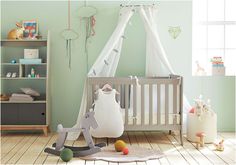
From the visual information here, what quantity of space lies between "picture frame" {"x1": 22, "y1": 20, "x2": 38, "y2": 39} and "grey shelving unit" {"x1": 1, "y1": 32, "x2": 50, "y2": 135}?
0.11 metres

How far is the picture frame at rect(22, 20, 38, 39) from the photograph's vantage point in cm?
506

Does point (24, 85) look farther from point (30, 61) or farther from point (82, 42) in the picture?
point (82, 42)

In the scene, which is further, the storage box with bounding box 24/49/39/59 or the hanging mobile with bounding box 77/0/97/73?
the hanging mobile with bounding box 77/0/97/73

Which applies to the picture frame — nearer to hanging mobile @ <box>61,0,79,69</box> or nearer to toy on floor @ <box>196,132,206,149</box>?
hanging mobile @ <box>61,0,79,69</box>

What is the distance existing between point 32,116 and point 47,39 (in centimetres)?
98

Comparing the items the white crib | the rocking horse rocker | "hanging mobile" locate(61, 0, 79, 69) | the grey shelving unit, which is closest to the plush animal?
the grey shelving unit

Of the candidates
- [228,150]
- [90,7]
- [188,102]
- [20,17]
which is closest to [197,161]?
[228,150]

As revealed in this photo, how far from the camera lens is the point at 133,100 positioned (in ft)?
14.6

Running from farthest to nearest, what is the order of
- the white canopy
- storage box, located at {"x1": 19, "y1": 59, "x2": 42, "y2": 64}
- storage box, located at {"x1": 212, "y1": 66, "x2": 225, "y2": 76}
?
storage box, located at {"x1": 212, "y1": 66, "x2": 225, "y2": 76} → storage box, located at {"x1": 19, "y1": 59, "x2": 42, "y2": 64} → the white canopy

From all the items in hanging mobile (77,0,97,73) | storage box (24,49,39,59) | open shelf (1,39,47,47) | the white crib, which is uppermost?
hanging mobile (77,0,97,73)

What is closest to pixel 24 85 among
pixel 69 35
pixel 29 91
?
pixel 29 91

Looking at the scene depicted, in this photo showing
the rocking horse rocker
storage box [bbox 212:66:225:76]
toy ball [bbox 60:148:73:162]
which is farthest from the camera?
storage box [bbox 212:66:225:76]

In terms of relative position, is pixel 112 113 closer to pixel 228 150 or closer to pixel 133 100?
pixel 133 100

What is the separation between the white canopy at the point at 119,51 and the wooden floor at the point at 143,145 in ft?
1.56
